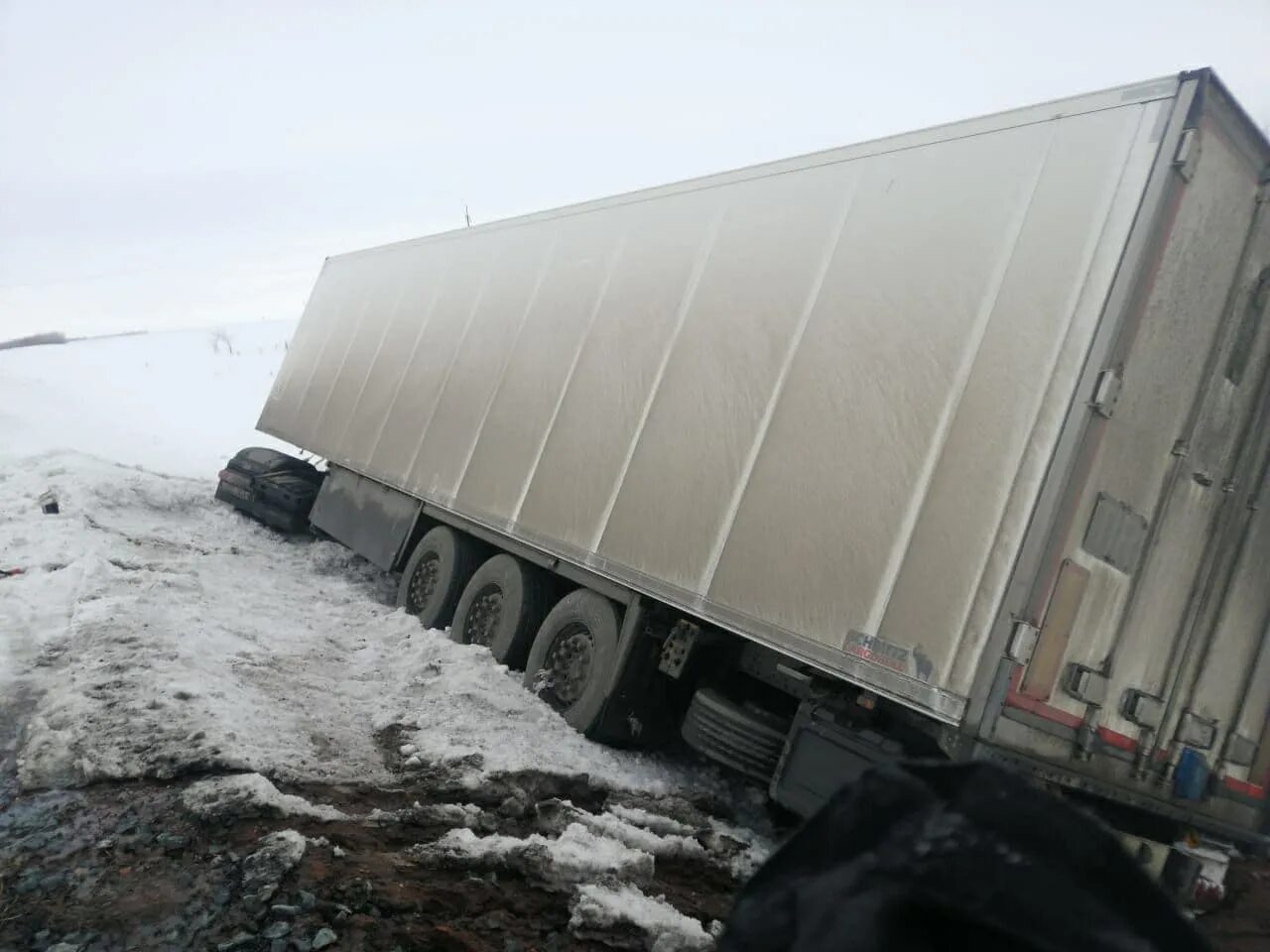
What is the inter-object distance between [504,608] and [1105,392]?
474 cm

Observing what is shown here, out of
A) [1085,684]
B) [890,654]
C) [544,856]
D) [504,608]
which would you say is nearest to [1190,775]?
[1085,684]

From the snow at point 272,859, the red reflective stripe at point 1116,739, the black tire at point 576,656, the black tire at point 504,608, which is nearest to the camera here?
the snow at point 272,859

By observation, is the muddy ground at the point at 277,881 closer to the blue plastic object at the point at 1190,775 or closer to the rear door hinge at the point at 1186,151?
the blue plastic object at the point at 1190,775

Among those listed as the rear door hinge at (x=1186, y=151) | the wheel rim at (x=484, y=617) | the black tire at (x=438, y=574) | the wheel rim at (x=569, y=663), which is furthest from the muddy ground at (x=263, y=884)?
the black tire at (x=438, y=574)

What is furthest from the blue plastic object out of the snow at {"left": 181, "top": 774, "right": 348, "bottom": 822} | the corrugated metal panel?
the snow at {"left": 181, "top": 774, "right": 348, "bottom": 822}

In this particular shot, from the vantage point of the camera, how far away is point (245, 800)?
3.87 meters

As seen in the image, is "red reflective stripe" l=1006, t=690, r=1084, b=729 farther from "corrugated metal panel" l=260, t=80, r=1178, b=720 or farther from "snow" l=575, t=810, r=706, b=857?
"snow" l=575, t=810, r=706, b=857

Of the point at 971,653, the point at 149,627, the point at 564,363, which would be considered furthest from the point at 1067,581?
the point at 149,627

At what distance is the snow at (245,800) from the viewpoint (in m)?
3.78

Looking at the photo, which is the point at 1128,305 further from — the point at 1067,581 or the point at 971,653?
the point at 971,653

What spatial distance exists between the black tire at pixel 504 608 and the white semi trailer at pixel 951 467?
46 centimetres

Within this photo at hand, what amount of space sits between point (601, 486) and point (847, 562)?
89.4 inches

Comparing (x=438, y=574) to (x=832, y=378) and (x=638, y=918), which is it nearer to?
(x=832, y=378)

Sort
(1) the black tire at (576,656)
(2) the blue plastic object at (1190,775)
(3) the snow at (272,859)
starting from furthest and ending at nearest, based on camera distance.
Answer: (1) the black tire at (576,656), (2) the blue plastic object at (1190,775), (3) the snow at (272,859)
